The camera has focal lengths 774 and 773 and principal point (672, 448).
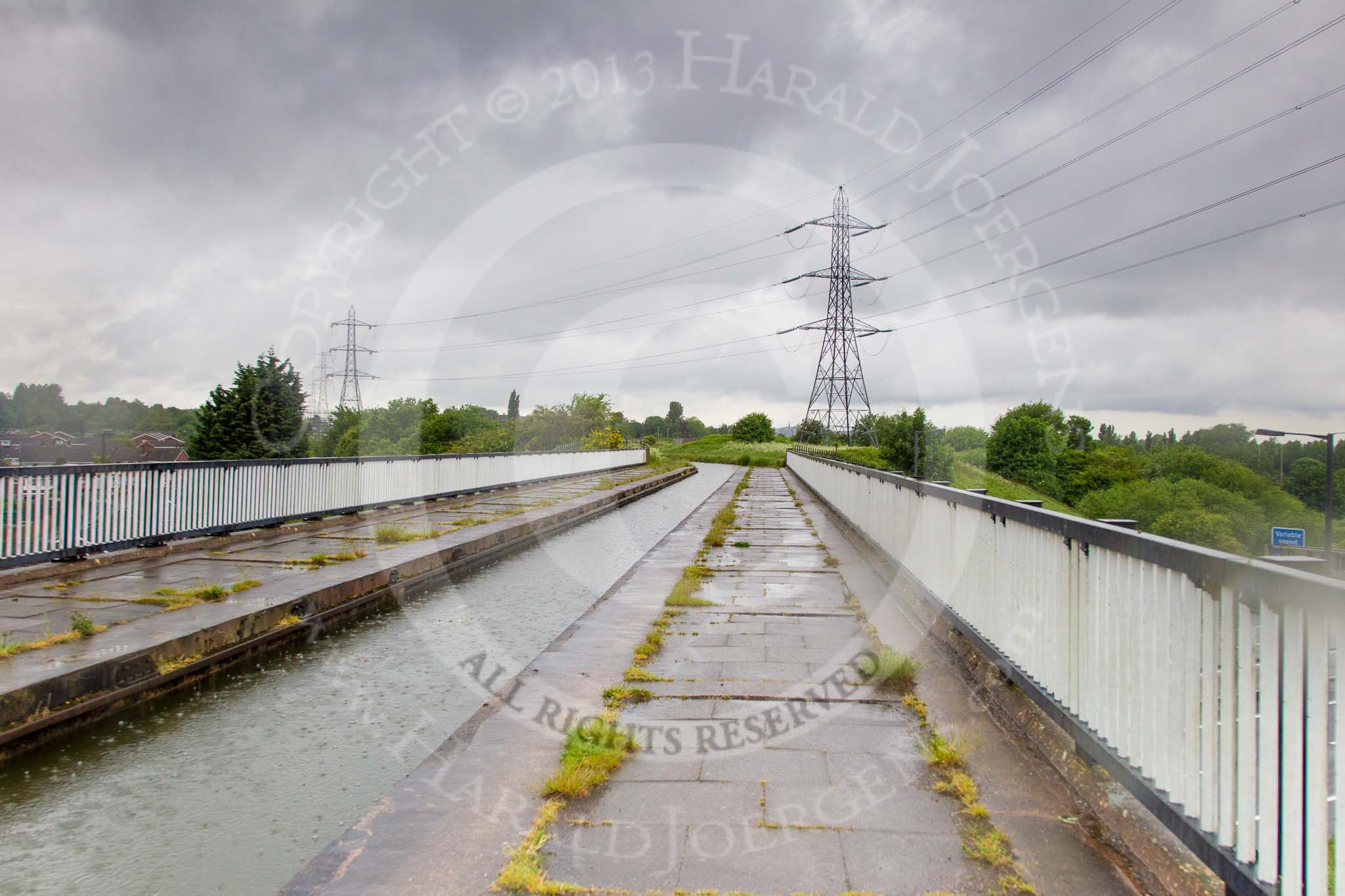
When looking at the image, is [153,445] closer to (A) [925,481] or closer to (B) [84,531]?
(B) [84,531]

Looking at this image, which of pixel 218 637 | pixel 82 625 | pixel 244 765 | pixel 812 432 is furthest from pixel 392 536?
pixel 812 432

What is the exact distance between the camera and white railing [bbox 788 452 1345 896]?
177cm

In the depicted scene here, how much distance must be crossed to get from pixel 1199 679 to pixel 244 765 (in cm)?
389

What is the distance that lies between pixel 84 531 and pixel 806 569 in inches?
305

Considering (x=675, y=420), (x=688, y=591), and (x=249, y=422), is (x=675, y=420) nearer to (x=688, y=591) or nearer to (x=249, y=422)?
(x=249, y=422)

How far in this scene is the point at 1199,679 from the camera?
219cm

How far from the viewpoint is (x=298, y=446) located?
43.9m

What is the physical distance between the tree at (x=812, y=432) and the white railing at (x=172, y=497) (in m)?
30.5

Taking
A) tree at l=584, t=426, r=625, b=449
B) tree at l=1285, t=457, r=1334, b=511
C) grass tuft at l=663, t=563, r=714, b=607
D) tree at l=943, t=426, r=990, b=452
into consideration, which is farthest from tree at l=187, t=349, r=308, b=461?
tree at l=1285, t=457, r=1334, b=511

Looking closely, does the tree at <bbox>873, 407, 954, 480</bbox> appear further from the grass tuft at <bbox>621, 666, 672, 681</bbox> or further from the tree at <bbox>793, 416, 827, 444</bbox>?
the grass tuft at <bbox>621, 666, 672, 681</bbox>

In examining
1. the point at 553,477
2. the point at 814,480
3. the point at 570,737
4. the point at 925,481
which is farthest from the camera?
the point at 553,477

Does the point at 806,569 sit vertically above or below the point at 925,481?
below

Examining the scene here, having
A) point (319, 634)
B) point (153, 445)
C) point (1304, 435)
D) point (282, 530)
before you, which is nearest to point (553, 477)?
point (282, 530)

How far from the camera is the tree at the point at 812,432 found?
43781 millimetres
